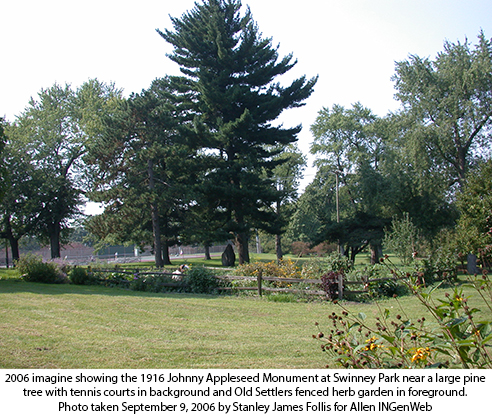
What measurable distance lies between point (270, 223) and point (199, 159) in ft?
23.5

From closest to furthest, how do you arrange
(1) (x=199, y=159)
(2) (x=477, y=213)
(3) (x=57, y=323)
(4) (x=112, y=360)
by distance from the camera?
(4) (x=112, y=360), (3) (x=57, y=323), (2) (x=477, y=213), (1) (x=199, y=159)

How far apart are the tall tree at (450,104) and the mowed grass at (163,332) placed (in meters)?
20.5

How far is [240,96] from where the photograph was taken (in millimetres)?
27906

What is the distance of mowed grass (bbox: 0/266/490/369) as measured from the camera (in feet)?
20.1

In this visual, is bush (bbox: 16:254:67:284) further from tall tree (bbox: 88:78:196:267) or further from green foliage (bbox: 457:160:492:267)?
green foliage (bbox: 457:160:492:267)

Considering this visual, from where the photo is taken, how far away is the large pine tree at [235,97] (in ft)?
92.7

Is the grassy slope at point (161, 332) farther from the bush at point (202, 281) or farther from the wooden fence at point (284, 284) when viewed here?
the bush at point (202, 281)

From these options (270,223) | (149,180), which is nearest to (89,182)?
(149,180)

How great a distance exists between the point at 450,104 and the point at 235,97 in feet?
55.3

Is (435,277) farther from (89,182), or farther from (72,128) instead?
(72,128)

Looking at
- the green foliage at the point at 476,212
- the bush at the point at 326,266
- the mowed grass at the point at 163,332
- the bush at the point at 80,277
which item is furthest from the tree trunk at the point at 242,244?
the green foliage at the point at 476,212

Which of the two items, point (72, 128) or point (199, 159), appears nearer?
point (199, 159)
